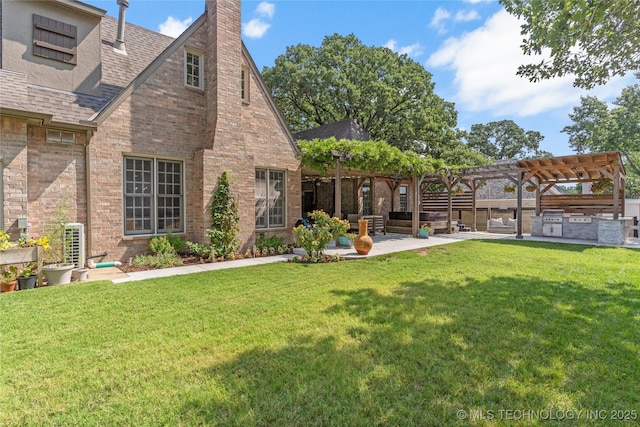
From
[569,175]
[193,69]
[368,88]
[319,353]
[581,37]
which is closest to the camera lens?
[319,353]

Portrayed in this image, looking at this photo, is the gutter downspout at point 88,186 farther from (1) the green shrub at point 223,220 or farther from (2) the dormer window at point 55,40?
(1) the green shrub at point 223,220

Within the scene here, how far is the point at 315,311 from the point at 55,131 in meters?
7.02

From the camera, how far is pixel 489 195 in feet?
86.9

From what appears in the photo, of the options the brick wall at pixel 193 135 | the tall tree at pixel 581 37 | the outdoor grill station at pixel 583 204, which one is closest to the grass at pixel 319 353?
the brick wall at pixel 193 135

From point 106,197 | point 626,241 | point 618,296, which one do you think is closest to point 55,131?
point 106,197

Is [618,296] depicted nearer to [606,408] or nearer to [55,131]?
[606,408]

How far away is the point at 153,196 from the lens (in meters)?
8.26

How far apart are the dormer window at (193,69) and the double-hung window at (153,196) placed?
2396 mm

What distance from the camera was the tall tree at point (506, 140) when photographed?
178 ft

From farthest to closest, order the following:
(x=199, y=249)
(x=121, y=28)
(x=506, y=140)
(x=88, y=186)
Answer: (x=506, y=140) → (x=121, y=28) → (x=199, y=249) → (x=88, y=186)

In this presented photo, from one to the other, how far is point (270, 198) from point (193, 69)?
4.49 m

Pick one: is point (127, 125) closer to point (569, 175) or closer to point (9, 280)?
point (9, 280)

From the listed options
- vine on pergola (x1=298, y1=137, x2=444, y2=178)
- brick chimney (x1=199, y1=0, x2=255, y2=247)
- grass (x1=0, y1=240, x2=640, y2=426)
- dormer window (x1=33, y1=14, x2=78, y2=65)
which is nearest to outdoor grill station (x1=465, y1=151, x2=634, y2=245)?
vine on pergola (x1=298, y1=137, x2=444, y2=178)

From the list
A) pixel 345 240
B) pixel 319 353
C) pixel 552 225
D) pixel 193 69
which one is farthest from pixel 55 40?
pixel 552 225
